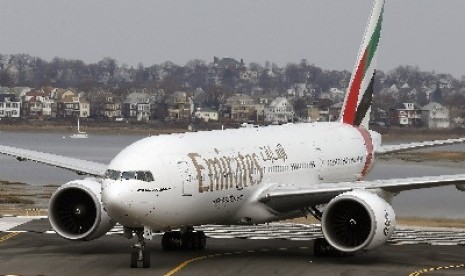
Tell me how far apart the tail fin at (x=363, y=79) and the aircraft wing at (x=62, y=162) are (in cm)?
1467

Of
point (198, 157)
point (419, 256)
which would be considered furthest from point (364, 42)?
point (198, 157)

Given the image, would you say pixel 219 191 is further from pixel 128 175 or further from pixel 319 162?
pixel 319 162

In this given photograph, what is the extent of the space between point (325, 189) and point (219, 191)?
4425 millimetres

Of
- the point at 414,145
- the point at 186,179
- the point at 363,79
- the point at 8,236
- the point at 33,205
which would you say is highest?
the point at 363,79

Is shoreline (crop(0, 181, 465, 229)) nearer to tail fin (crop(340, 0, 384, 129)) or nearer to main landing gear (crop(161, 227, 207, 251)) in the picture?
tail fin (crop(340, 0, 384, 129))

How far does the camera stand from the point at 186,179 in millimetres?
40000

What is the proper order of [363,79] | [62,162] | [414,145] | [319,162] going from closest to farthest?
1. [62,162]
2. [319,162]
3. [414,145]
4. [363,79]

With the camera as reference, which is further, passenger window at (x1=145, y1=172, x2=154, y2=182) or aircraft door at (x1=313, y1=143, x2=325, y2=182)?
aircraft door at (x1=313, y1=143, x2=325, y2=182)

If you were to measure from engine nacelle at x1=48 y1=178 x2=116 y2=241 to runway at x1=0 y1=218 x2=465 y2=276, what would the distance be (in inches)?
33.9

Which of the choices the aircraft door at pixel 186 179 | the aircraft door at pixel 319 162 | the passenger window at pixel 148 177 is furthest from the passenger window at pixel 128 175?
the aircraft door at pixel 319 162

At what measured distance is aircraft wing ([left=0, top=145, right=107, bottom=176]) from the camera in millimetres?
47875

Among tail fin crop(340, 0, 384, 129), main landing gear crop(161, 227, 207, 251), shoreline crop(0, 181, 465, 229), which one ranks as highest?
tail fin crop(340, 0, 384, 129)

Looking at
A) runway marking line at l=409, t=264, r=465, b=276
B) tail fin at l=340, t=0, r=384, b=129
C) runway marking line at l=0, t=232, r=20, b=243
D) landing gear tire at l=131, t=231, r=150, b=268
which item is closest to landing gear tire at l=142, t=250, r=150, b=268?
landing gear tire at l=131, t=231, r=150, b=268

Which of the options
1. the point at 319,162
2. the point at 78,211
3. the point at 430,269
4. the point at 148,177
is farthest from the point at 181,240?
the point at 430,269
